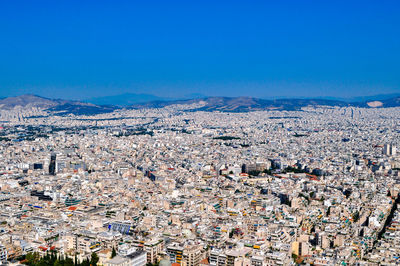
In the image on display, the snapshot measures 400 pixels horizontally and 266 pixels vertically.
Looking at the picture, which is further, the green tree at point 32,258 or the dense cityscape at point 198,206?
the dense cityscape at point 198,206

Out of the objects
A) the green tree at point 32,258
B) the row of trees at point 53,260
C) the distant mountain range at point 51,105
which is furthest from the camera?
the distant mountain range at point 51,105

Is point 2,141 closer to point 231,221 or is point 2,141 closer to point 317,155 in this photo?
point 317,155

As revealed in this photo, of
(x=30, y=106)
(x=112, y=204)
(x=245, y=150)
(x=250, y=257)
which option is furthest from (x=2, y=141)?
(x=30, y=106)

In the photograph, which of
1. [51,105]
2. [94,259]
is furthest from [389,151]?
[51,105]

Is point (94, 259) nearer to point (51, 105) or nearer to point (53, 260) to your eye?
point (53, 260)

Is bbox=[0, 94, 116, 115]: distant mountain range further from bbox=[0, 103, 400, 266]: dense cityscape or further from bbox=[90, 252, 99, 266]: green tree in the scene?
bbox=[90, 252, 99, 266]: green tree

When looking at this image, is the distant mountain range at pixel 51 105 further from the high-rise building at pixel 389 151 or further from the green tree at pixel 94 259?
the green tree at pixel 94 259

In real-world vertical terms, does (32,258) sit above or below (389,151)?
below

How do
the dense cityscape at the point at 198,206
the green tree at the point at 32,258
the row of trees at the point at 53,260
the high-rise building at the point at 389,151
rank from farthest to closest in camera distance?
the high-rise building at the point at 389,151
the dense cityscape at the point at 198,206
the green tree at the point at 32,258
the row of trees at the point at 53,260

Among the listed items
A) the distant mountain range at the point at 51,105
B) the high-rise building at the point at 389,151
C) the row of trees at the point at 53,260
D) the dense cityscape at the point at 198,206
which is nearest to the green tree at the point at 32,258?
the row of trees at the point at 53,260

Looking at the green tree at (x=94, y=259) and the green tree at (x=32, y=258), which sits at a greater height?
the green tree at (x=94, y=259)
